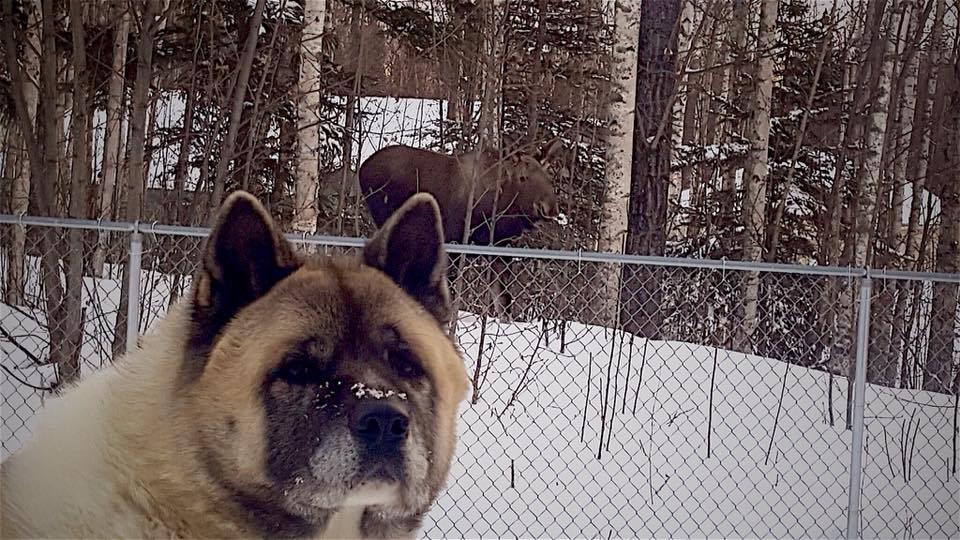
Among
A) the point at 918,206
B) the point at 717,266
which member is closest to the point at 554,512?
the point at 717,266

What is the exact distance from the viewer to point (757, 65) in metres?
9.78

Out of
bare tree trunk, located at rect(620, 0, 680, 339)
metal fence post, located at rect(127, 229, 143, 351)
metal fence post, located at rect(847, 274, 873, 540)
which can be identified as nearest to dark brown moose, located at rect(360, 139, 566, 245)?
bare tree trunk, located at rect(620, 0, 680, 339)

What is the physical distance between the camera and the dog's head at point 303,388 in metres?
1.74

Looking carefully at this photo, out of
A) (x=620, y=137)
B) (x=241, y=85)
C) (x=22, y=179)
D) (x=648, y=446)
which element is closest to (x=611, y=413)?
(x=648, y=446)

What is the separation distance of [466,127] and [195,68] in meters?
2.89

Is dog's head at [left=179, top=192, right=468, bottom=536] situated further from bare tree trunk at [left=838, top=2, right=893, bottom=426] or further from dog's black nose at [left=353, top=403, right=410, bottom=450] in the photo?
bare tree trunk at [left=838, top=2, right=893, bottom=426]

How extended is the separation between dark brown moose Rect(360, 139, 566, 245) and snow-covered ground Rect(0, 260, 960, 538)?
5.96 feet

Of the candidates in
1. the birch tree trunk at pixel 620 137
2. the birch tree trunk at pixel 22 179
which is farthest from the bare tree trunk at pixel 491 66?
the birch tree trunk at pixel 22 179

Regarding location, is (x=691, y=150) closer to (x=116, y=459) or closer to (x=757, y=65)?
(x=757, y=65)

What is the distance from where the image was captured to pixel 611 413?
5340 millimetres

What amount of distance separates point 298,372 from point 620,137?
19.7ft

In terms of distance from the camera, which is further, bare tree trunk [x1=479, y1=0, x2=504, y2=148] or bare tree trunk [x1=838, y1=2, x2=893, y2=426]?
bare tree trunk [x1=838, y1=2, x2=893, y2=426]

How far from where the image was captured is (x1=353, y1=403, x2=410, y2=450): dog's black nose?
5.61 feet

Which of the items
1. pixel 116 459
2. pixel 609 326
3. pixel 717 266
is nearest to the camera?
pixel 116 459
